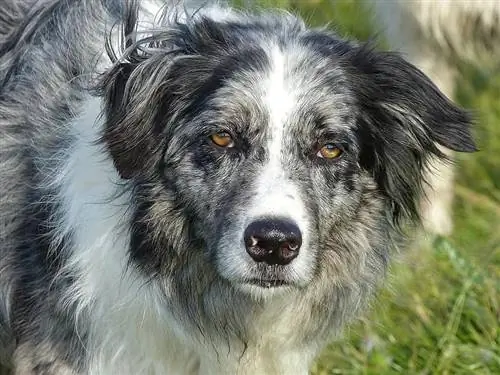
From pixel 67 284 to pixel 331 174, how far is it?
962 mm

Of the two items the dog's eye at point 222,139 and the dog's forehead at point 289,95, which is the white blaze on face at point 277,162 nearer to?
the dog's forehead at point 289,95

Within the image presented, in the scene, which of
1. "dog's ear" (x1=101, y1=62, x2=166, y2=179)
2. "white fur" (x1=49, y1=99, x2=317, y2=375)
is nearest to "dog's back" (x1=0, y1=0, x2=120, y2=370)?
"white fur" (x1=49, y1=99, x2=317, y2=375)

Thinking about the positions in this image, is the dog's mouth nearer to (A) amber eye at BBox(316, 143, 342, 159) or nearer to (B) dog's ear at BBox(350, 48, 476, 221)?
(A) amber eye at BBox(316, 143, 342, 159)

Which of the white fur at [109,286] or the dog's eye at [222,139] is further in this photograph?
the white fur at [109,286]

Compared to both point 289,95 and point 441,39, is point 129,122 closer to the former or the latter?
point 289,95

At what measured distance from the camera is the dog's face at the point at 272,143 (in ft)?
11.7

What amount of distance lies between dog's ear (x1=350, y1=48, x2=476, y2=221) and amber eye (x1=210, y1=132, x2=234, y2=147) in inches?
18.2

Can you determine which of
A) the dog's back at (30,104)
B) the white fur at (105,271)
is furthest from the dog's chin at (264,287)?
the dog's back at (30,104)

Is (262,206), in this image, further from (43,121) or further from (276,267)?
(43,121)

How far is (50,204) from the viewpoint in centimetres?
403

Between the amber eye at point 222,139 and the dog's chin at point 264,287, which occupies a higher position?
the amber eye at point 222,139

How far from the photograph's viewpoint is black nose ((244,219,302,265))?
3.42m

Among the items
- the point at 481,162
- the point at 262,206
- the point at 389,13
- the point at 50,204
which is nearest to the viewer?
the point at 262,206

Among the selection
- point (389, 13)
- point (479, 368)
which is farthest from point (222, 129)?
point (389, 13)
